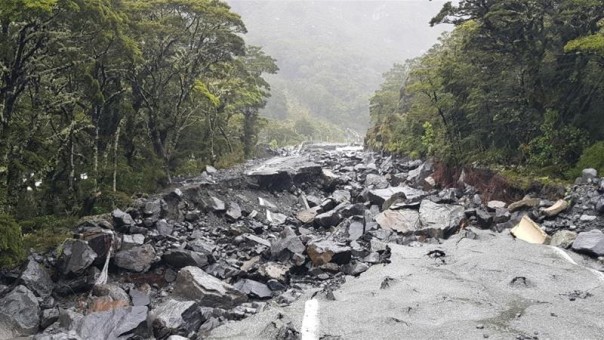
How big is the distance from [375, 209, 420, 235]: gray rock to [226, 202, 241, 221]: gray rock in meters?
6.17

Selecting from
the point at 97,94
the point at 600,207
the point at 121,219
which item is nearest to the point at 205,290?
the point at 121,219

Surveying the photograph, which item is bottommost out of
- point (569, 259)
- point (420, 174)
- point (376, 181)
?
point (569, 259)

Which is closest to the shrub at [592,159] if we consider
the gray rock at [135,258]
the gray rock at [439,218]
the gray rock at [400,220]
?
the gray rock at [439,218]

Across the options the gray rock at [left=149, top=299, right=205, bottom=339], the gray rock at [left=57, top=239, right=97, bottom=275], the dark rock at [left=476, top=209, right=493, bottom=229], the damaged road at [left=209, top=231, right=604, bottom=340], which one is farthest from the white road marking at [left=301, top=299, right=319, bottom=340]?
the dark rock at [left=476, top=209, right=493, bottom=229]

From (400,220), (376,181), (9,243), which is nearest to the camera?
(9,243)

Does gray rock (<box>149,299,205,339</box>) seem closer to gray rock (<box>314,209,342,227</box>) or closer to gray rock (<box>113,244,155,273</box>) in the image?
→ gray rock (<box>113,244,155,273</box>)

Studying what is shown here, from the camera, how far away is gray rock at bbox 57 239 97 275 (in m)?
12.7

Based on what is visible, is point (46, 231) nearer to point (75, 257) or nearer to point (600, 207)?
point (75, 257)

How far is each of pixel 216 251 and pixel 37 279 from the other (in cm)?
552

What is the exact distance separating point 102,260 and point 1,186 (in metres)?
3.50

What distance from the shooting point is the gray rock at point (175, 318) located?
10.0 m

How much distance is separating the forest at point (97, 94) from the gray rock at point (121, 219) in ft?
5.80

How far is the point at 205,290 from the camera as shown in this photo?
469 inches

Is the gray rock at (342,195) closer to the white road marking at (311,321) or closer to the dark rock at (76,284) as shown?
the white road marking at (311,321)
